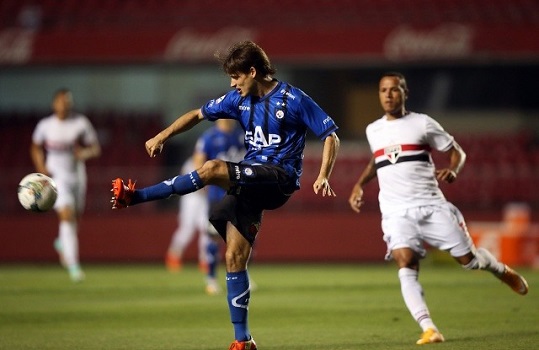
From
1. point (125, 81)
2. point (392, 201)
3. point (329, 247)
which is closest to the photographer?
point (392, 201)

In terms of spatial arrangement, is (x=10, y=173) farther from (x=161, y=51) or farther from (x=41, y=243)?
(x=161, y=51)

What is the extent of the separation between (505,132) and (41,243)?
33.7 feet

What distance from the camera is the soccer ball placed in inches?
317

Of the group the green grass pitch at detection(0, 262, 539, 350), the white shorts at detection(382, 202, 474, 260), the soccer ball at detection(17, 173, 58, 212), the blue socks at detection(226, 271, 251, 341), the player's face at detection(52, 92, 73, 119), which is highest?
the player's face at detection(52, 92, 73, 119)

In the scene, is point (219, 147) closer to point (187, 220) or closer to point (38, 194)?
point (38, 194)

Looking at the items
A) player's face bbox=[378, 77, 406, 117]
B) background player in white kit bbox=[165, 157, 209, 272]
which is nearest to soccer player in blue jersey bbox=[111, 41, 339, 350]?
player's face bbox=[378, 77, 406, 117]

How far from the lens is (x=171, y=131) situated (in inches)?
288

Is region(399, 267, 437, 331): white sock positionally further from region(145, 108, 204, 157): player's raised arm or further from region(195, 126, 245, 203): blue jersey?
region(195, 126, 245, 203): blue jersey

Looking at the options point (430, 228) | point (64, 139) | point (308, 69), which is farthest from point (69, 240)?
point (308, 69)

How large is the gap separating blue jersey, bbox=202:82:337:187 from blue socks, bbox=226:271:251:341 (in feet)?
2.56

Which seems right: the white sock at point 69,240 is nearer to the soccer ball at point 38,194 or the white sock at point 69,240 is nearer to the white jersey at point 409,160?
the soccer ball at point 38,194

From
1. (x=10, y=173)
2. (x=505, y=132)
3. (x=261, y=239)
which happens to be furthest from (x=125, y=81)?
(x=505, y=132)

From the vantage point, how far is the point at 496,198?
19.2 m

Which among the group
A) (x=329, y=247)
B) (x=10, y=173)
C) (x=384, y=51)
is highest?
(x=384, y=51)
